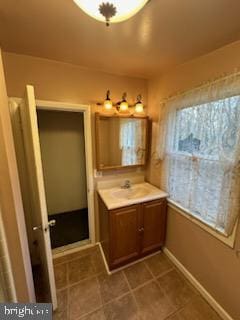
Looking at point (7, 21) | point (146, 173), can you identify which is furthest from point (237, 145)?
point (7, 21)

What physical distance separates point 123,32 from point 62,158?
238 centimetres

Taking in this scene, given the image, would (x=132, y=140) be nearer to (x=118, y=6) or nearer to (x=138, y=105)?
(x=138, y=105)

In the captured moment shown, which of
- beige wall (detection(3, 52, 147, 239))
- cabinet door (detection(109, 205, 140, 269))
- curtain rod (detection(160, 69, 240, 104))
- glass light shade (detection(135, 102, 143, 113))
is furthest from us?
glass light shade (detection(135, 102, 143, 113))

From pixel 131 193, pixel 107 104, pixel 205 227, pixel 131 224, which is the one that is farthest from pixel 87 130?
pixel 205 227

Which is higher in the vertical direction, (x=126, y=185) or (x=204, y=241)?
(x=126, y=185)

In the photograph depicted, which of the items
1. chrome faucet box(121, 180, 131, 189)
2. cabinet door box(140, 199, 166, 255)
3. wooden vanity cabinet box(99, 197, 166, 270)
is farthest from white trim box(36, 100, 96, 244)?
cabinet door box(140, 199, 166, 255)

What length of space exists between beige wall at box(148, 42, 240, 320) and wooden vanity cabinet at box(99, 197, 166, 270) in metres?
0.17

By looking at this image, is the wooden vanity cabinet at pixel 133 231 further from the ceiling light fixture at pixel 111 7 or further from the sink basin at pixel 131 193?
the ceiling light fixture at pixel 111 7

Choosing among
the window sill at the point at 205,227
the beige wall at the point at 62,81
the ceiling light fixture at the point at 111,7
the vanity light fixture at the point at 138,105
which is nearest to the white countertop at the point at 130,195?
the window sill at the point at 205,227

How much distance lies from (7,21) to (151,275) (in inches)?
106

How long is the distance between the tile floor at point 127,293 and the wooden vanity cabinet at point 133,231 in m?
0.18

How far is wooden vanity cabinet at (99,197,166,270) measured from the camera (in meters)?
1.69

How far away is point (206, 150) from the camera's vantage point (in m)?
1.39

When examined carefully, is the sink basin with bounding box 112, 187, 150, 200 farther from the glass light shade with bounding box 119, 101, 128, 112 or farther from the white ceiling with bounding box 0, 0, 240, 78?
the white ceiling with bounding box 0, 0, 240, 78
